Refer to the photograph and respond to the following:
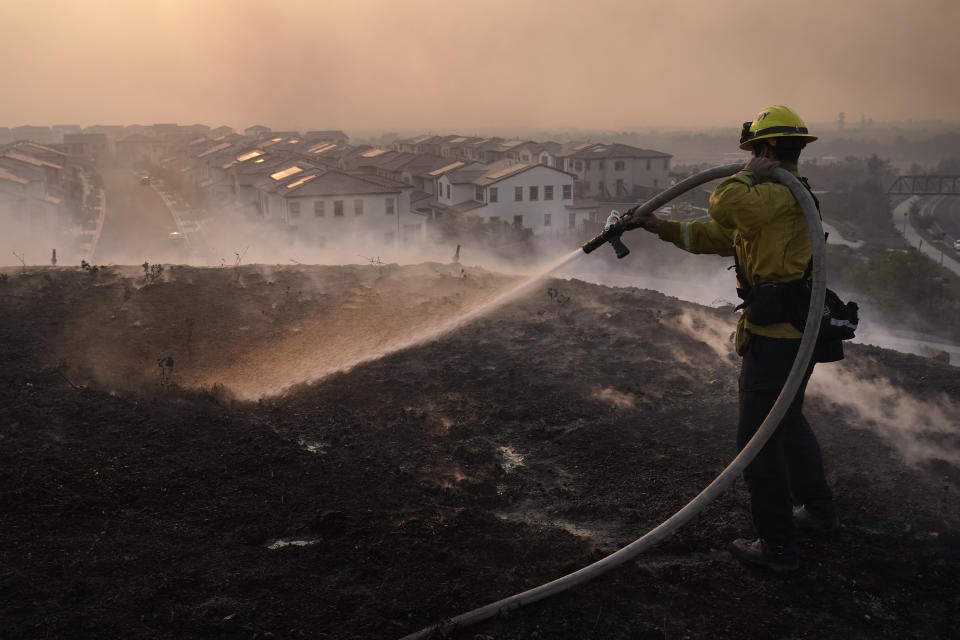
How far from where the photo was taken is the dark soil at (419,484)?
3.97 meters

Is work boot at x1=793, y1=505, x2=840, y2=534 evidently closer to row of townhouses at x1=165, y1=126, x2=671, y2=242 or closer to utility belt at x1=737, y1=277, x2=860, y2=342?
utility belt at x1=737, y1=277, x2=860, y2=342

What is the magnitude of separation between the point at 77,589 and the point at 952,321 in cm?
4039

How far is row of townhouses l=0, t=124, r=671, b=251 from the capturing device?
45.2m

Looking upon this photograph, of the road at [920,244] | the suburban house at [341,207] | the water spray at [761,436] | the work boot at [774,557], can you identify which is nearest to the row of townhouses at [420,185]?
the suburban house at [341,207]

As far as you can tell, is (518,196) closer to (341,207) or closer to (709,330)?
(341,207)

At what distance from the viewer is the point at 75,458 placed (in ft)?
18.1

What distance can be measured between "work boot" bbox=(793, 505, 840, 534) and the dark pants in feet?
0.09

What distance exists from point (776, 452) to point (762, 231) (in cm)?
133

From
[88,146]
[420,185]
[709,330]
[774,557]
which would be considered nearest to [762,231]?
[774,557]

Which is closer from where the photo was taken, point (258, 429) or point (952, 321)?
point (258, 429)

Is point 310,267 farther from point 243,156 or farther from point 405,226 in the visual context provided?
point 243,156

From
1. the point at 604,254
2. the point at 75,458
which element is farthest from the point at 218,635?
the point at 604,254

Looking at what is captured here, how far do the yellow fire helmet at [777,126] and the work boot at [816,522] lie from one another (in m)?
2.40

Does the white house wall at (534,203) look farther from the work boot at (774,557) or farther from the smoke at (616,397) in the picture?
the work boot at (774,557)
